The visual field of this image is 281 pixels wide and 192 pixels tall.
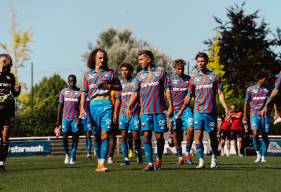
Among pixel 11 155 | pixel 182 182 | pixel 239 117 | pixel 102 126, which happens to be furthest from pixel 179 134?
pixel 11 155

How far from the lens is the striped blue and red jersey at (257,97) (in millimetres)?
17766

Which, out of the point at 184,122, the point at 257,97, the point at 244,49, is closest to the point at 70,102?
the point at 184,122

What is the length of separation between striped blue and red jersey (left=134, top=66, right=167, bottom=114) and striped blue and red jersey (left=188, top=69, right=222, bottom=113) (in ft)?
4.86

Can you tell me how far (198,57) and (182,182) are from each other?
4.71 metres

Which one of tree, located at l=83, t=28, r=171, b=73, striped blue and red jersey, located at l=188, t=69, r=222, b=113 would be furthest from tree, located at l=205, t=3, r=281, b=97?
striped blue and red jersey, located at l=188, t=69, r=222, b=113

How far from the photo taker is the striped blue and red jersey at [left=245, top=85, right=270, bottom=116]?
1777cm

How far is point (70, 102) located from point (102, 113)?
22.3ft

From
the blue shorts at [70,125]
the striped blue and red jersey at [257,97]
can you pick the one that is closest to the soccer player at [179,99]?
the striped blue and red jersey at [257,97]

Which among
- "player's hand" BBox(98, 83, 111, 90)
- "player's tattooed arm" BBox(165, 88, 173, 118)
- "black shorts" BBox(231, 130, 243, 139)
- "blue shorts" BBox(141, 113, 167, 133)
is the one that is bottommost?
"black shorts" BBox(231, 130, 243, 139)

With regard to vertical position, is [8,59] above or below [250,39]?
below

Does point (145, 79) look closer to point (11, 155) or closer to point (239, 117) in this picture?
point (239, 117)

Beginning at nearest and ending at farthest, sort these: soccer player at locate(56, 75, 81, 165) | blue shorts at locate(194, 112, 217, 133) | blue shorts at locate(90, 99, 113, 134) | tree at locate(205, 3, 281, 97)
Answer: blue shorts at locate(90, 99, 113, 134), blue shorts at locate(194, 112, 217, 133), soccer player at locate(56, 75, 81, 165), tree at locate(205, 3, 281, 97)

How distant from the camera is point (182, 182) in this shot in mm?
9367

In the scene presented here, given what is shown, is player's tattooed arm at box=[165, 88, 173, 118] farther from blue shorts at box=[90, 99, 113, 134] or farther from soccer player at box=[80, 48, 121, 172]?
blue shorts at box=[90, 99, 113, 134]
